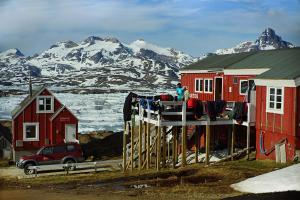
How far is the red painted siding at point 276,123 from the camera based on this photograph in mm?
23531

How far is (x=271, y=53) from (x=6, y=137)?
25068 mm

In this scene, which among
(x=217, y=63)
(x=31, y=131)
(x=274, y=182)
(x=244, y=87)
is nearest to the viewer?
(x=274, y=182)

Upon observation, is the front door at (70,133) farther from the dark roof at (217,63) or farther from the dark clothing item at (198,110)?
the dark clothing item at (198,110)

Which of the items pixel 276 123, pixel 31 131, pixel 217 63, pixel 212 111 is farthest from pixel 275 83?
pixel 31 131

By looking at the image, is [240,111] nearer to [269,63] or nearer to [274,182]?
[269,63]

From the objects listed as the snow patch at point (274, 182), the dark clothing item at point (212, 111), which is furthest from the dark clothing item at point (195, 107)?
the snow patch at point (274, 182)

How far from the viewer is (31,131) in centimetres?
3991

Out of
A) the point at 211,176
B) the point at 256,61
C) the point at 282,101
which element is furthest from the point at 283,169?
the point at 256,61

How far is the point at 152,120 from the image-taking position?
1087 inches

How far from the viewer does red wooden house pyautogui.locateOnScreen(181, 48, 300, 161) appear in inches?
927

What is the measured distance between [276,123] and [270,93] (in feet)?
5.29

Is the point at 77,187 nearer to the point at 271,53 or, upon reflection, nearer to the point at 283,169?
the point at 283,169

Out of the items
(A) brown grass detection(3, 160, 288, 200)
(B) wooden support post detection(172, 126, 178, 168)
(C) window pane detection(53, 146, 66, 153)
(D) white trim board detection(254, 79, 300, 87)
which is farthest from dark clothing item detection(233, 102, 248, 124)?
(C) window pane detection(53, 146, 66, 153)

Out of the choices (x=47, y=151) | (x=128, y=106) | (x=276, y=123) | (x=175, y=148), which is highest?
(x=128, y=106)
